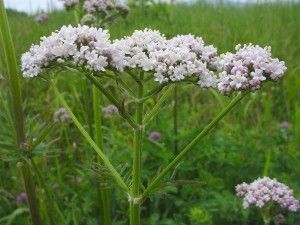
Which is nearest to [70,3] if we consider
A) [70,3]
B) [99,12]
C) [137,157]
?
[70,3]

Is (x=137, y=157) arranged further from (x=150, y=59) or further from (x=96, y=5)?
(x=96, y=5)

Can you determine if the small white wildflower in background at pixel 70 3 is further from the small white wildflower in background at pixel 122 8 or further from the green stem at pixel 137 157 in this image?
the green stem at pixel 137 157

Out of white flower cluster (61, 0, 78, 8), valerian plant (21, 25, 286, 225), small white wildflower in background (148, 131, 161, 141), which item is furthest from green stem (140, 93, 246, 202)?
small white wildflower in background (148, 131, 161, 141)

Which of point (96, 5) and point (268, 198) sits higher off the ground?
point (96, 5)

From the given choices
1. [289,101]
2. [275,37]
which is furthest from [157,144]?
[275,37]

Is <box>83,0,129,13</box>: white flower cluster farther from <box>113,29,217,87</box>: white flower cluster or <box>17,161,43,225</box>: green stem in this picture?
<box>113,29,217,87</box>: white flower cluster

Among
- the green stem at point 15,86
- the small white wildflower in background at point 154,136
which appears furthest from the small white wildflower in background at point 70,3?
the small white wildflower in background at point 154,136

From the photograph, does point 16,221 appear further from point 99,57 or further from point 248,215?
point 99,57
